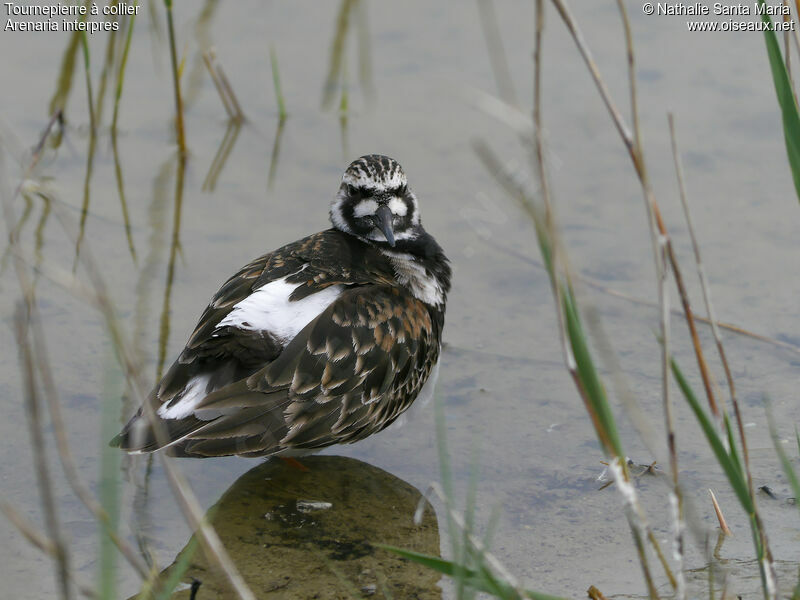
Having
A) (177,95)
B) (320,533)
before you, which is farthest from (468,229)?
(320,533)

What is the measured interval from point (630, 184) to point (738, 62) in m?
1.58

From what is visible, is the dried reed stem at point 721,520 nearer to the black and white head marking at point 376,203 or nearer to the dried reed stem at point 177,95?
the black and white head marking at point 376,203

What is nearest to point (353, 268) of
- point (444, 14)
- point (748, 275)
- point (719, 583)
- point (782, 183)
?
point (719, 583)

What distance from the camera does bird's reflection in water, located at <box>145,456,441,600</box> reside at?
11.6 ft

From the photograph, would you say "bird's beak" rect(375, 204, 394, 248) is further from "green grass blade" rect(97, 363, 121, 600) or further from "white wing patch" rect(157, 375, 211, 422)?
"green grass blade" rect(97, 363, 121, 600)

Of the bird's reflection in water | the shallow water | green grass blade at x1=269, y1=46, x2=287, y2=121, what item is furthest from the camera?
green grass blade at x1=269, y1=46, x2=287, y2=121

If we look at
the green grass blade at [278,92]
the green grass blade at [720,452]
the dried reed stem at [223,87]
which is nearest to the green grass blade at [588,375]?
the green grass blade at [720,452]

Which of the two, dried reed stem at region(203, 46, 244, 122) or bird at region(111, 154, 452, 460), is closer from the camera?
bird at region(111, 154, 452, 460)

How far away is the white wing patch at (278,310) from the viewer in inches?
153

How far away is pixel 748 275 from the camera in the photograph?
218 inches

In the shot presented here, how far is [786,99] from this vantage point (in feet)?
9.45

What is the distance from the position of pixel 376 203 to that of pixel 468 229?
145cm

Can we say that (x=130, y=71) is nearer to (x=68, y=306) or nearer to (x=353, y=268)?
(x=68, y=306)

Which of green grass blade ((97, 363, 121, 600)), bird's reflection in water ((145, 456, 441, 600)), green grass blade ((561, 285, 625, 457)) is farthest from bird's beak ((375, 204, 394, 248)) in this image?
green grass blade ((97, 363, 121, 600))
